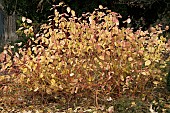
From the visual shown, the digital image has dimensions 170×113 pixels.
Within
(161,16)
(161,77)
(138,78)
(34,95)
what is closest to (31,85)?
(34,95)

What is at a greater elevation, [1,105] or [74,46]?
[74,46]

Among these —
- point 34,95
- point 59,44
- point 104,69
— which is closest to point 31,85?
point 34,95

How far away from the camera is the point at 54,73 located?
4996mm

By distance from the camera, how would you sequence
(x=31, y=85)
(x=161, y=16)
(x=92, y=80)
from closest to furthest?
(x=92, y=80) → (x=31, y=85) → (x=161, y=16)

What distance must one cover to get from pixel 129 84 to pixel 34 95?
53.4 inches

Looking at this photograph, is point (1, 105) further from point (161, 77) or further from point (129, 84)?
point (161, 77)

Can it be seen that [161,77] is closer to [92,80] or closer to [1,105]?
[92,80]

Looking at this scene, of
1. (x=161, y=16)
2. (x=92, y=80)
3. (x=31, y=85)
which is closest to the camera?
(x=92, y=80)

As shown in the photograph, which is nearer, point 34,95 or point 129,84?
point 129,84

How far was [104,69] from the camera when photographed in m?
4.85

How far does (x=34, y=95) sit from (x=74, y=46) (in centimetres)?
100

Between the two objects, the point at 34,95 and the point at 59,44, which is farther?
the point at 34,95

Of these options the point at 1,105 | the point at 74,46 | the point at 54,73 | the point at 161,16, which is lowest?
the point at 1,105

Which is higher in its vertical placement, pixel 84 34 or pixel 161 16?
pixel 161 16
